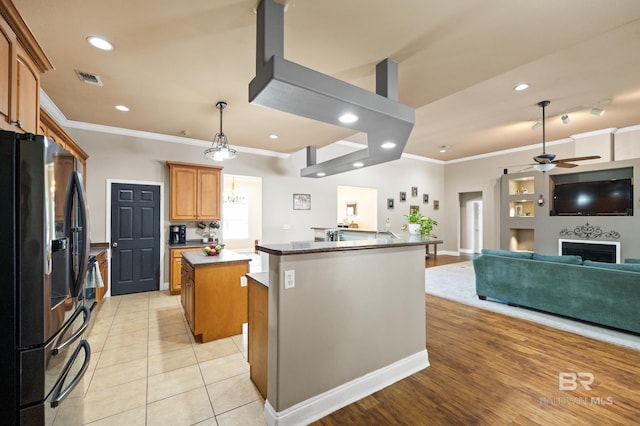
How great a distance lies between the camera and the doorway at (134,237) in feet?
15.7

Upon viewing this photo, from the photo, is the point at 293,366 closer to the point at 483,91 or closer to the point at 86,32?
the point at 86,32

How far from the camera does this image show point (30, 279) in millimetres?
1174

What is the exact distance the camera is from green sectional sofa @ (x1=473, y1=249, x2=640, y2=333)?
3037 mm

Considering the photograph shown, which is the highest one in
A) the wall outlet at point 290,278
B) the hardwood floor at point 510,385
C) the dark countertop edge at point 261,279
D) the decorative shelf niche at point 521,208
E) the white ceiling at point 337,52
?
the white ceiling at point 337,52

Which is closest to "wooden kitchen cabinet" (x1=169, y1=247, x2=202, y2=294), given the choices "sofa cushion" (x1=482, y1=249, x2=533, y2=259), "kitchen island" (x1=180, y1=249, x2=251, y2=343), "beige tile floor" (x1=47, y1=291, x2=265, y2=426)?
"beige tile floor" (x1=47, y1=291, x2=265, y2=426)

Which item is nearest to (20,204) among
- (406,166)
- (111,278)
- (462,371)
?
(462,371)

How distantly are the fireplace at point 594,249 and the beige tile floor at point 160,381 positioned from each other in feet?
24.2

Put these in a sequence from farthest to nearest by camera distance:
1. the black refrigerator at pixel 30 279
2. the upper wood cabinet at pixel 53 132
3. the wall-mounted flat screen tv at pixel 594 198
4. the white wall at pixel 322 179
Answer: the wall-mounted flat screen tv at pixel 594 198
the white wall at pixel 322 179
the upper wood cabinet at pixel 53 132
the black refrigerator at pixel 30 279

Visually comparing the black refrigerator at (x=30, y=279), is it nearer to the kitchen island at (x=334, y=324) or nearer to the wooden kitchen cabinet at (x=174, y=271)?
the kitchen island at (x=334, y=324)

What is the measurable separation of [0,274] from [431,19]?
288cm

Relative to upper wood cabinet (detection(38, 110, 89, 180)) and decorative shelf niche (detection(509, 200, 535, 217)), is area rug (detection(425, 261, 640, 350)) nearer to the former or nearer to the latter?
decorative shelf niche (detection(509, 200, 535, 217))

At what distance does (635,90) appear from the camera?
398cm

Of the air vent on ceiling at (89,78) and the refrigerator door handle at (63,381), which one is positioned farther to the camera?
the air vent on ceiling at (89,78)

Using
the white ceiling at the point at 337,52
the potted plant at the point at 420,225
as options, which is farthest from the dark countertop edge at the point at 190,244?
the potted plant at the point at 420,225
